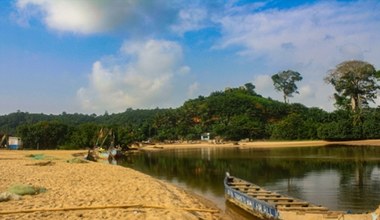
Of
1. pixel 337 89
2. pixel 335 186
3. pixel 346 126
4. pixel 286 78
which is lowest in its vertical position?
pixel 335 186

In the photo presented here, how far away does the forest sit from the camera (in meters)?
87.3

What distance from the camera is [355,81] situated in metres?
96.1

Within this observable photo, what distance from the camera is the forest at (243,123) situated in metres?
87.3

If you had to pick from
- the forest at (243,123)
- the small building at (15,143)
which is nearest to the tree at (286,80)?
the forest at (243,123)

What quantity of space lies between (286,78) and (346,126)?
58.1 m

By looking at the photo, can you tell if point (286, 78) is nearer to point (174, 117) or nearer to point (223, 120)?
point (223, 120)

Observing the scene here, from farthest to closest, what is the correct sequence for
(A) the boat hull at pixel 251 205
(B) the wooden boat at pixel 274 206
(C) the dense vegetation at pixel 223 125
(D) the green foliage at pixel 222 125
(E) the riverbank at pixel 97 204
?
(C) the dense vegetation at pixel 223 125 < (D) the green foliage at pixel 222 125 < (A) the boat hull at pixel 251 205 < (E) the riverbank at pixel 97 204 < (B) the wooden boat at pixel 274 206


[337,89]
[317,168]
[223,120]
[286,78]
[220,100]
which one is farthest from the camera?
[286,78]

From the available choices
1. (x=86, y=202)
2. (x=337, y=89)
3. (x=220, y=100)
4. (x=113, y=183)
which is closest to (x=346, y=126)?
(x=337, y=89)

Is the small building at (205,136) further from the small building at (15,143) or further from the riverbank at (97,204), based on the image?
the riverbank at (97,204)

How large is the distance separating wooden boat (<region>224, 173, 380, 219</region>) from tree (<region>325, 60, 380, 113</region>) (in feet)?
264

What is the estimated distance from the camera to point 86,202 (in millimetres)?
16516

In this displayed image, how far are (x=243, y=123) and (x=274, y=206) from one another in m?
101

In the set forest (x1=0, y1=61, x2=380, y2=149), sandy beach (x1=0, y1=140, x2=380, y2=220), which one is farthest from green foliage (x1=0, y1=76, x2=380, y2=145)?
sandy beach (x1=0, y1=140, x2=380, y2=220)
